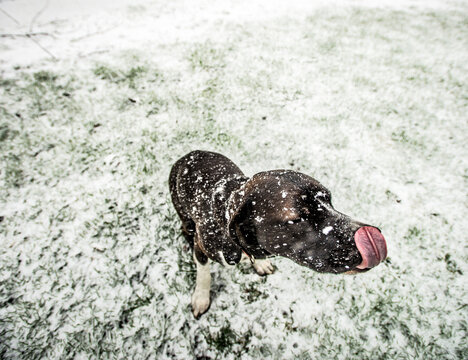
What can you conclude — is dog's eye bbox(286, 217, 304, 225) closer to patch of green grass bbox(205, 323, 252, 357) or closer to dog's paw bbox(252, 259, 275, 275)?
dog's paw bbox(252, 259, 275, 275)

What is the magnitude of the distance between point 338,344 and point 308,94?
176 inches

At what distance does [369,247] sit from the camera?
1.45 meters

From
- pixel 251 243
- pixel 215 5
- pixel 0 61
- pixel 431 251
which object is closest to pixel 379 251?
pixel 251 243

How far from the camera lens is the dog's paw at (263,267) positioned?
289 cm

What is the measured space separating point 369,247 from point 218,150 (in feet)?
9.90

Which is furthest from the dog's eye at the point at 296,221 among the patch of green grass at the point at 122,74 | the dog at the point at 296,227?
the patch of green grass at the point at 122,74

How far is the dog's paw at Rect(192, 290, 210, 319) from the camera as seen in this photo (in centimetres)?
261

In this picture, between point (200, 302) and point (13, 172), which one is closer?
point (200, 302)

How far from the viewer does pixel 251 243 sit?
5.73 ft

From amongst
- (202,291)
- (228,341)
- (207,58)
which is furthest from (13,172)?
(207,58)

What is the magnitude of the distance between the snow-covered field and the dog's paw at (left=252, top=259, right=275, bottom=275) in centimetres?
8

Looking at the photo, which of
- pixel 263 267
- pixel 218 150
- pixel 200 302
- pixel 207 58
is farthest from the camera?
pixel 207 58

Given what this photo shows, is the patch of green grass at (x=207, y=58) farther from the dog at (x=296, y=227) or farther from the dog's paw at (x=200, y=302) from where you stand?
the dog's paw at (x=200, y=302)

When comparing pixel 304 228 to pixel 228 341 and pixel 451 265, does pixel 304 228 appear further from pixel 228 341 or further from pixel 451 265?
pixel 451 265
